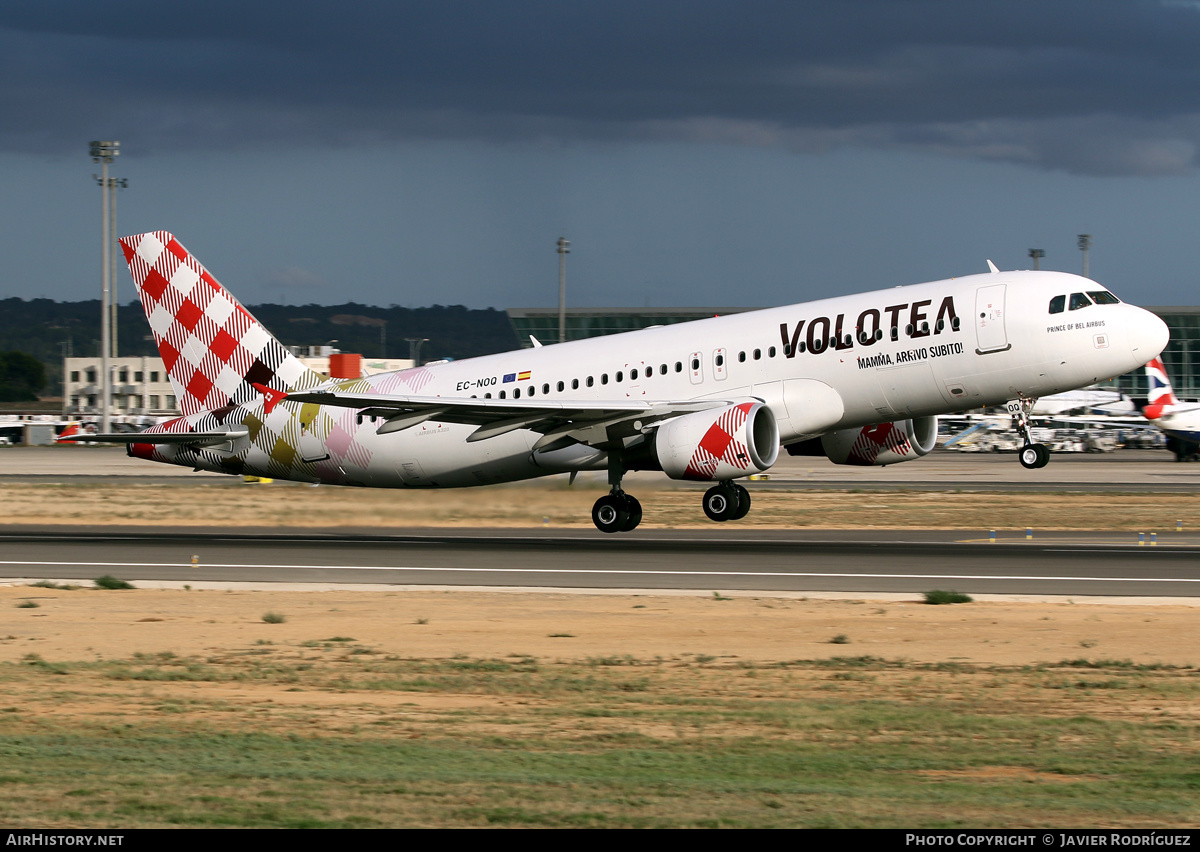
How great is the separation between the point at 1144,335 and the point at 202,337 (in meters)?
22.8

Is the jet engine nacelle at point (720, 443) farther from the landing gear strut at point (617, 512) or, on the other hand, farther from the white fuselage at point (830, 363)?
the landing gear strut at point (617, 512)

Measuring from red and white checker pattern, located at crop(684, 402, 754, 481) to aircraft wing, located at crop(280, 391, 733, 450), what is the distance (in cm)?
83

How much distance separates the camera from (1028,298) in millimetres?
27078

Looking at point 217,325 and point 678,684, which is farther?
point 217,325

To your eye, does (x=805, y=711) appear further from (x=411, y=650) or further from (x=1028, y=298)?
(x=1028, y=298)

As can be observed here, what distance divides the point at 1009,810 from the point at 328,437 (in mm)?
25665

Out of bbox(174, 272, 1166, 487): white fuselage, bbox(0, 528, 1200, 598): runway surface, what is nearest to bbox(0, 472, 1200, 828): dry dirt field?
bbox(0, 528, 1200, 598): runway surface

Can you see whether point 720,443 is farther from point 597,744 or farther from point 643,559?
point 597,744

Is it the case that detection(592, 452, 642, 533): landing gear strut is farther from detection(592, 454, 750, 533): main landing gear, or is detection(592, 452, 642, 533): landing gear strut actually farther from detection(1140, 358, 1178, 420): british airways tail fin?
detection(1140, 358, 1178, 420): british airways tail fin

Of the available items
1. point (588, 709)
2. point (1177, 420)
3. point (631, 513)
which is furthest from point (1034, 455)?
point (1177, 420)

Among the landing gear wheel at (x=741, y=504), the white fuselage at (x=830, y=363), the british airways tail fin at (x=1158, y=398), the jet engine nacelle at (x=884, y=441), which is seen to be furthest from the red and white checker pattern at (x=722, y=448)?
the british airways tail fin at (x=1158, y=398)

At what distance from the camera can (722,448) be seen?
88.9ft

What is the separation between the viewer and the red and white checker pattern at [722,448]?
2706 centimetres
